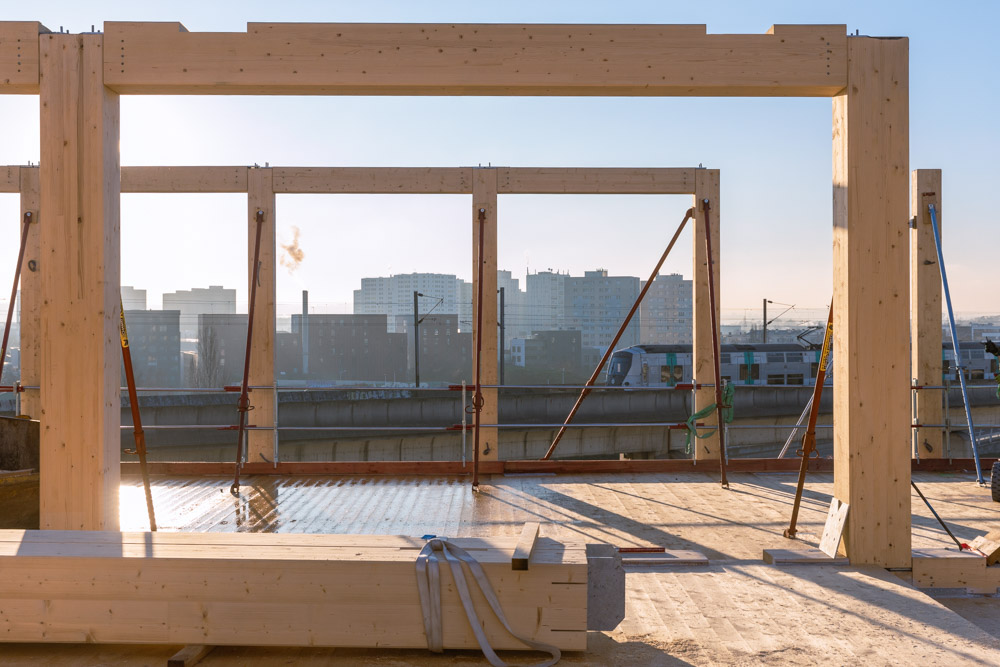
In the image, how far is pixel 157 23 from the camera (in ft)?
14.0

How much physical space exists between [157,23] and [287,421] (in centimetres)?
1991

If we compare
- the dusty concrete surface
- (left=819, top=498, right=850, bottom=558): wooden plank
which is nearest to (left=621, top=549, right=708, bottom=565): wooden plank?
the dusty concrete surface

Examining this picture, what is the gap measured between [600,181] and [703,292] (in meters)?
1.56

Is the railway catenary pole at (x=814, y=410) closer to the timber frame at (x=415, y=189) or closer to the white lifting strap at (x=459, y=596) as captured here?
the white lifting strap at (x=459, y=596)

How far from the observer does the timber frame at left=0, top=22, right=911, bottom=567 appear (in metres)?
4.17

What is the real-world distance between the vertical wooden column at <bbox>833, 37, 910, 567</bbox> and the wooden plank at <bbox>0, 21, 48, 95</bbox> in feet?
14.0

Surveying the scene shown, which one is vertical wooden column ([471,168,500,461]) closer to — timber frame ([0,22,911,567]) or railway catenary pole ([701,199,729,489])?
railway catenary pole ([701,199,729,489])

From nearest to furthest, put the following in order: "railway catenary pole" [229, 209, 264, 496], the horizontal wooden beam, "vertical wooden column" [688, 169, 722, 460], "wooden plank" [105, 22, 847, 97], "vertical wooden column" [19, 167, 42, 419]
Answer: "wooden plank" [105, 22, 847, 97]
"railway catenary pole" [229, 209, 264, 496]
the horizontal wooden beam
"vertical wooden column" [688, 169, 722, 460]
"vertical wooden column" [19, 167, 42, 419]

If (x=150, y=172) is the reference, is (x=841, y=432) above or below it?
below

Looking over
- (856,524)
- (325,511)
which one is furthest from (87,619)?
(856,524)

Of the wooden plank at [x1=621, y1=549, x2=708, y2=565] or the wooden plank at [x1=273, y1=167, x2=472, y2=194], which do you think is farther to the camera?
the wooden plank at [x1=273, y1=167, x2=472, y2=194]

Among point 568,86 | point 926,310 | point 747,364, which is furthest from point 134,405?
point 747,364

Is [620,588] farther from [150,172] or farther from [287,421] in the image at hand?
[287,421]

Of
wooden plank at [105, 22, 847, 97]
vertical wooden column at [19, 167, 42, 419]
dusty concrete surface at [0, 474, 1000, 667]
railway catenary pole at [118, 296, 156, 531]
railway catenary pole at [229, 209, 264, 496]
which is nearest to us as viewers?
dusty concrete surface at [0, 474, 1000, 667]
